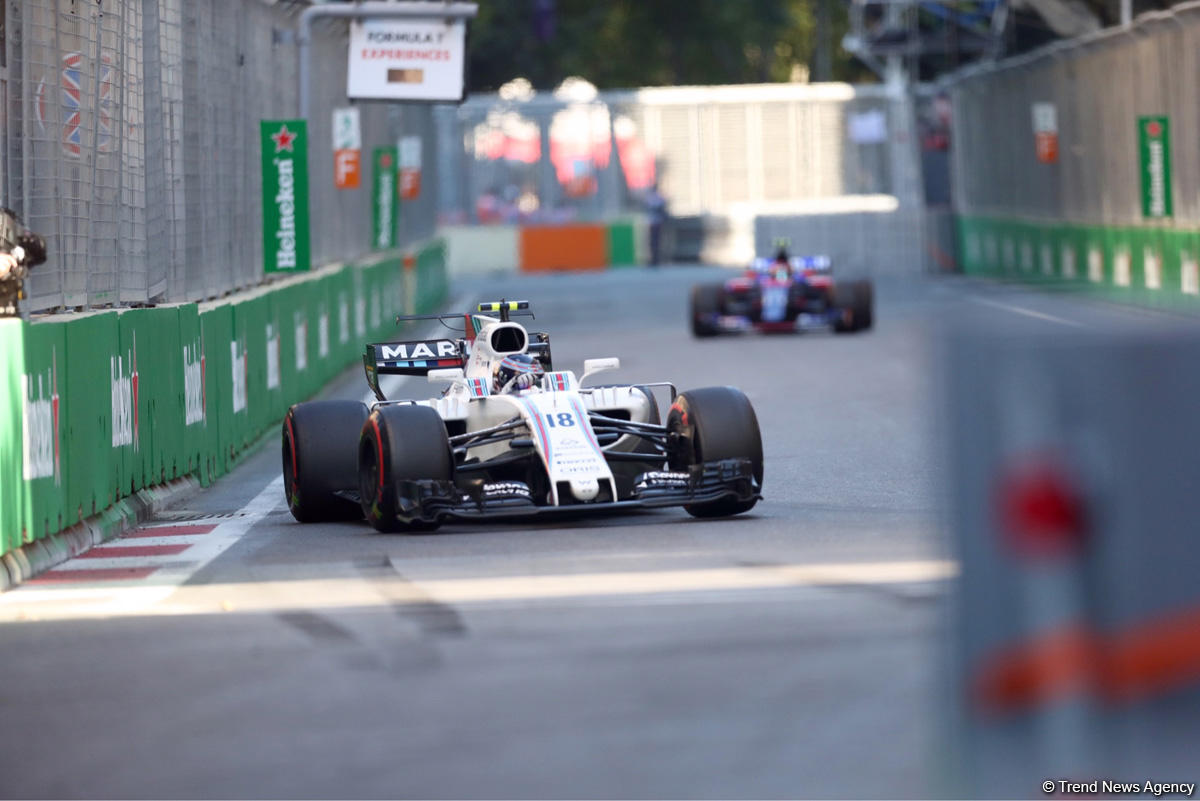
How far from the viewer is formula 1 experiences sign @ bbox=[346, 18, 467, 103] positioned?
2597 centimetres

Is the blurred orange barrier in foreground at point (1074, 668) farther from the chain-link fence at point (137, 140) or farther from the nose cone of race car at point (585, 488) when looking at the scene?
the chain-link fence at point (137, 140)

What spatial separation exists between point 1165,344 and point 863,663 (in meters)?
3.37

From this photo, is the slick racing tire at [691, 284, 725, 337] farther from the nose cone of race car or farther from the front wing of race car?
the nose cone of race car

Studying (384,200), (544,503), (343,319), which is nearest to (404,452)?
(544,503)

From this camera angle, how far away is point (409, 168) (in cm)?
3516

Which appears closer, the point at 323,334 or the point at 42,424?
the point at 42,424

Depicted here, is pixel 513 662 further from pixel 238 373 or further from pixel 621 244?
pixel 621 244

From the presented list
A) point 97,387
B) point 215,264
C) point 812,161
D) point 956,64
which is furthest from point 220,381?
point 812,161

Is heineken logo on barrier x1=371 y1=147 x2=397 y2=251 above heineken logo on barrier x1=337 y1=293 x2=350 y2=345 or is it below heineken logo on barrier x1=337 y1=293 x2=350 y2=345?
above

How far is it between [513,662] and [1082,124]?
106ft

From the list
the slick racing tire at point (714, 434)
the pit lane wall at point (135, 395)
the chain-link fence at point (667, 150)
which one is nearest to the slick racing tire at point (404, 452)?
the slick racing tire at point (714, 434)

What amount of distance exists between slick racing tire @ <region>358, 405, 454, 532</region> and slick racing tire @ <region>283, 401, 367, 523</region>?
85 cm

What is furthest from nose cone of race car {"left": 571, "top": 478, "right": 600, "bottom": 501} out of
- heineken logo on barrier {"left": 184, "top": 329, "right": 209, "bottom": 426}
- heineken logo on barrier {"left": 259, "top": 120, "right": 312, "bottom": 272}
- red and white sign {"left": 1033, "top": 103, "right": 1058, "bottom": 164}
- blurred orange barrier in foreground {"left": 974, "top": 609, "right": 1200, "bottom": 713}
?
red and white sign {"left": 1033, "top": 103, "right": 1058, "bottom": 164}

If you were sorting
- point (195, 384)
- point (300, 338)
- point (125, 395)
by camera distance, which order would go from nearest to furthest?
point (125, 395) < point (195, 384) < point (300, 338)
